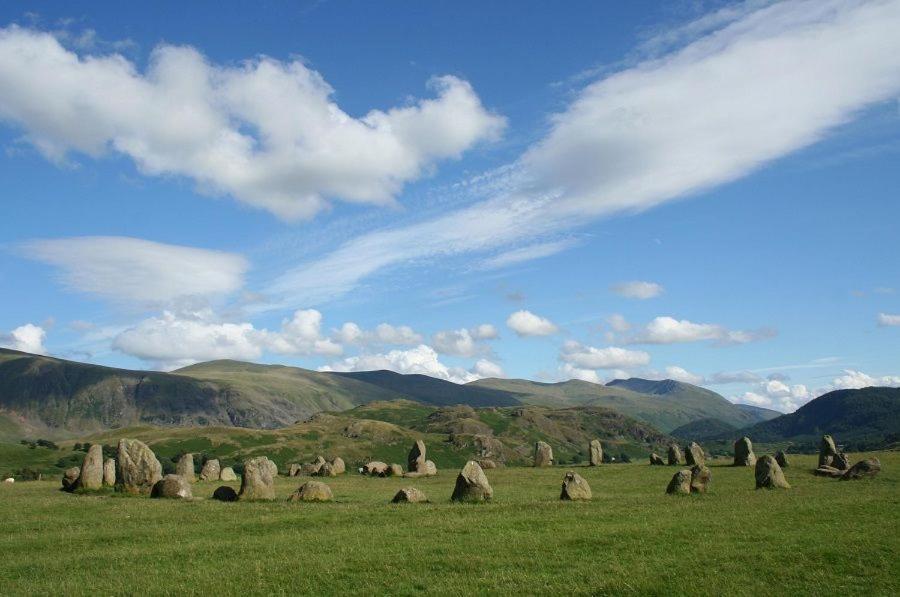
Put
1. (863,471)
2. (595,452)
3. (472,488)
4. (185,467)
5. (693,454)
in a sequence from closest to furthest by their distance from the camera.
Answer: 1. (472,488)
2. (863,471)
3. (185,467)
4. (693,454)
5. (595,452)

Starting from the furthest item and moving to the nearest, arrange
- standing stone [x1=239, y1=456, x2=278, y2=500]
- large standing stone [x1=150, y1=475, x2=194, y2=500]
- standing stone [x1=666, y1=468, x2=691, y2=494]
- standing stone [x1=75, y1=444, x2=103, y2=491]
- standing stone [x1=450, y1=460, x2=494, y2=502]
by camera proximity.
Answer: standing stone [x1=75, y1=444, x2=103, y2=491]
large standing stone [x1=150, y1=475, x2=194, y2=500]
standing stone [x1=239, y1=456, x2=278, y2=500]
standing stone [x1=666, y1=468, x2=691, y2=494]
standing stone [x1=450, y1=460, x2=494, y2=502]

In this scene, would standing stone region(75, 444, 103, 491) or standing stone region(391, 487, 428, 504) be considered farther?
standing stone region(75, 444, 103, 491)

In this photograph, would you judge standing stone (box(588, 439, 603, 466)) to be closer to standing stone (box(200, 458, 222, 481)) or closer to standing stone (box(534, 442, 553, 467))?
standing stone (box(534, 442, 553, 467))

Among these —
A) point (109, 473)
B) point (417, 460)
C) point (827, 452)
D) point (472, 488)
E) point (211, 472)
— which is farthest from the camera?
point (417, 460)

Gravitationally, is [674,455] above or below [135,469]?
above

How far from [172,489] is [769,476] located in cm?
3629

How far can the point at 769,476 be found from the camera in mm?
39875

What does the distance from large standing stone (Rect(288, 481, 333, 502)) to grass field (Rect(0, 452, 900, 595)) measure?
2.03 metres

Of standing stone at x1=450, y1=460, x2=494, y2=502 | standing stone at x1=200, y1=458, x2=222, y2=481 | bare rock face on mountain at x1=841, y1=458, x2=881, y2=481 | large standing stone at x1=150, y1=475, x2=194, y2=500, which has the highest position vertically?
bare rock face on mountain at x1=841, y1=458, x2=881, y2=481

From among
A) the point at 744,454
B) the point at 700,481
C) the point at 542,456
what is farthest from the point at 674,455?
the point at 700,481

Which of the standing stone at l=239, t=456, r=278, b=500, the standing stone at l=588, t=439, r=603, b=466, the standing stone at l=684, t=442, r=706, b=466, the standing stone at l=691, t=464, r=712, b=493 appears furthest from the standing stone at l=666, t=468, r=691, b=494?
the standing stone at l=588, t=439, r=603, b=466

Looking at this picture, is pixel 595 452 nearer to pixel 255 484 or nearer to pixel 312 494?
pixel 312 494

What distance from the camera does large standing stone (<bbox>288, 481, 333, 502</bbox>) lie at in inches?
1516

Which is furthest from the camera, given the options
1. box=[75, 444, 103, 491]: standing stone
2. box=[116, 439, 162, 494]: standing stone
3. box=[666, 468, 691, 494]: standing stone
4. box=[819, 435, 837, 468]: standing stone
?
Answer: box=[819, 435, 837, 468]: standing stone
